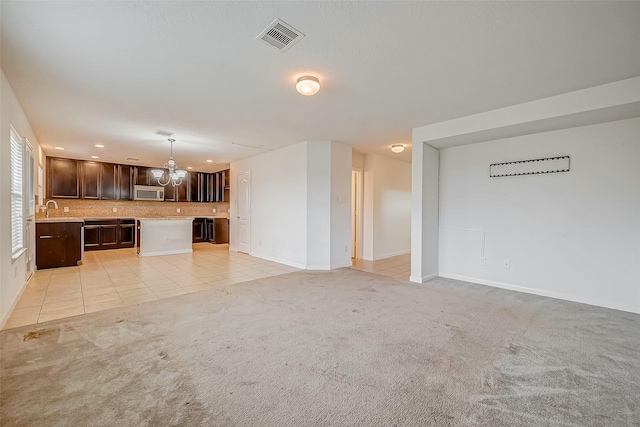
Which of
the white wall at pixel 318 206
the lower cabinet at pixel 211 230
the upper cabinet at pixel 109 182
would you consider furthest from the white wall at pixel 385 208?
the upper cabinet at pixel 109 182

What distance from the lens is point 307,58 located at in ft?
8.18

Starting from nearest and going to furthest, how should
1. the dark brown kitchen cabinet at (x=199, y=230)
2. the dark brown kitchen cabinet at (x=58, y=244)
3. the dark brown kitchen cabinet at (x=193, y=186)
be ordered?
the dark brown kitchen cabinet at (x=58, y=244)
the dark brown kitchen cabinet at (x=193, y=186)
the dark brown kitchen cabinet at (x=199, y=230)

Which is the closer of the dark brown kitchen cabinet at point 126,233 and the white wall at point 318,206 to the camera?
the white wall at point 318,206

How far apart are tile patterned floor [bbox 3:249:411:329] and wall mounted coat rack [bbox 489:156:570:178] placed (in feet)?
7.32

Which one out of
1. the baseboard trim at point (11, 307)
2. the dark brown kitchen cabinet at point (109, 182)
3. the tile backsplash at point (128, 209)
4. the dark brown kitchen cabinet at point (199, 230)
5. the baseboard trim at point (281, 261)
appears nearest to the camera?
the baseboard trim at point (11, 307)

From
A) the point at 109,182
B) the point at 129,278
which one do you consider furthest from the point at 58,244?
the point at 109,182

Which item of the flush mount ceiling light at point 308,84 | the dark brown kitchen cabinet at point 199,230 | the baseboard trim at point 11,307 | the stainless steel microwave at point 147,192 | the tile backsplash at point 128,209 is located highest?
the flush mount ceiling light at point 308,84

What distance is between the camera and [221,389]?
1763mm

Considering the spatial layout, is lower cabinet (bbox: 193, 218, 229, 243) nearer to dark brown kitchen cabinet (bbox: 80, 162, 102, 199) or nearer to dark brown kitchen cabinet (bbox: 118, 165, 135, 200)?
dark brown kitchen cabinet (bbox: 118, 165, 135, 200)

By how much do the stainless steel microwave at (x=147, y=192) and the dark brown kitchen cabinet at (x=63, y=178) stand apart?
51.6 inches

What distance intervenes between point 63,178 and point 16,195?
4811 mm

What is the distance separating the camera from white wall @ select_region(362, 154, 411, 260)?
21.4 feet

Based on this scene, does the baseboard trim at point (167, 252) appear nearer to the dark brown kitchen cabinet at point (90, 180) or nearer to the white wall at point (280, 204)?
the white wall at point (280, 204)

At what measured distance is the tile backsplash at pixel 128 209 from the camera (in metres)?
7.43
